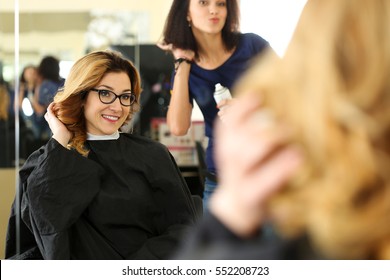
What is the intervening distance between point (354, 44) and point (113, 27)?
1.09m

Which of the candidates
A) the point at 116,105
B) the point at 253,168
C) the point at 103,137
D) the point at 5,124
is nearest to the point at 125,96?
the point at 116,105

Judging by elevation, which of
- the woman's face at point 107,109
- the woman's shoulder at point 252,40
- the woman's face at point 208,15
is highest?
the woman's face at point 208,15

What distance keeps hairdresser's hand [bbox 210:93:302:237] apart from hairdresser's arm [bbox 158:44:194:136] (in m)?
0.82

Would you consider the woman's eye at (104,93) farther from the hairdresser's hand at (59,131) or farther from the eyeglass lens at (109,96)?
the hairdresser's hand at (59,131)

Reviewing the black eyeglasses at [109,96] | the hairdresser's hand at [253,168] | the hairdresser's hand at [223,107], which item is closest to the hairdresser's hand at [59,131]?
the black eyeglasses at [109,96]

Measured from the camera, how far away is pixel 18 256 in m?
1.86

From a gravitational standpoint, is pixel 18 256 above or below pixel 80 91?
below

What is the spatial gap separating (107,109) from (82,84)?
0.35 ft

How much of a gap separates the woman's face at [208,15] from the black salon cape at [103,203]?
15.9 inches

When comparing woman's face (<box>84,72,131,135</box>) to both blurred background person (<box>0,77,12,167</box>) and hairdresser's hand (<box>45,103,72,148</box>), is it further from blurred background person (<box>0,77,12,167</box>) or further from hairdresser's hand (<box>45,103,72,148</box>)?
blurred background person (<box>0,77,12,167</box>)

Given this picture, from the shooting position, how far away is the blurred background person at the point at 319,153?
0.88 metres

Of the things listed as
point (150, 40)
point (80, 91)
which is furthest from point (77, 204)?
point (150, 40)
